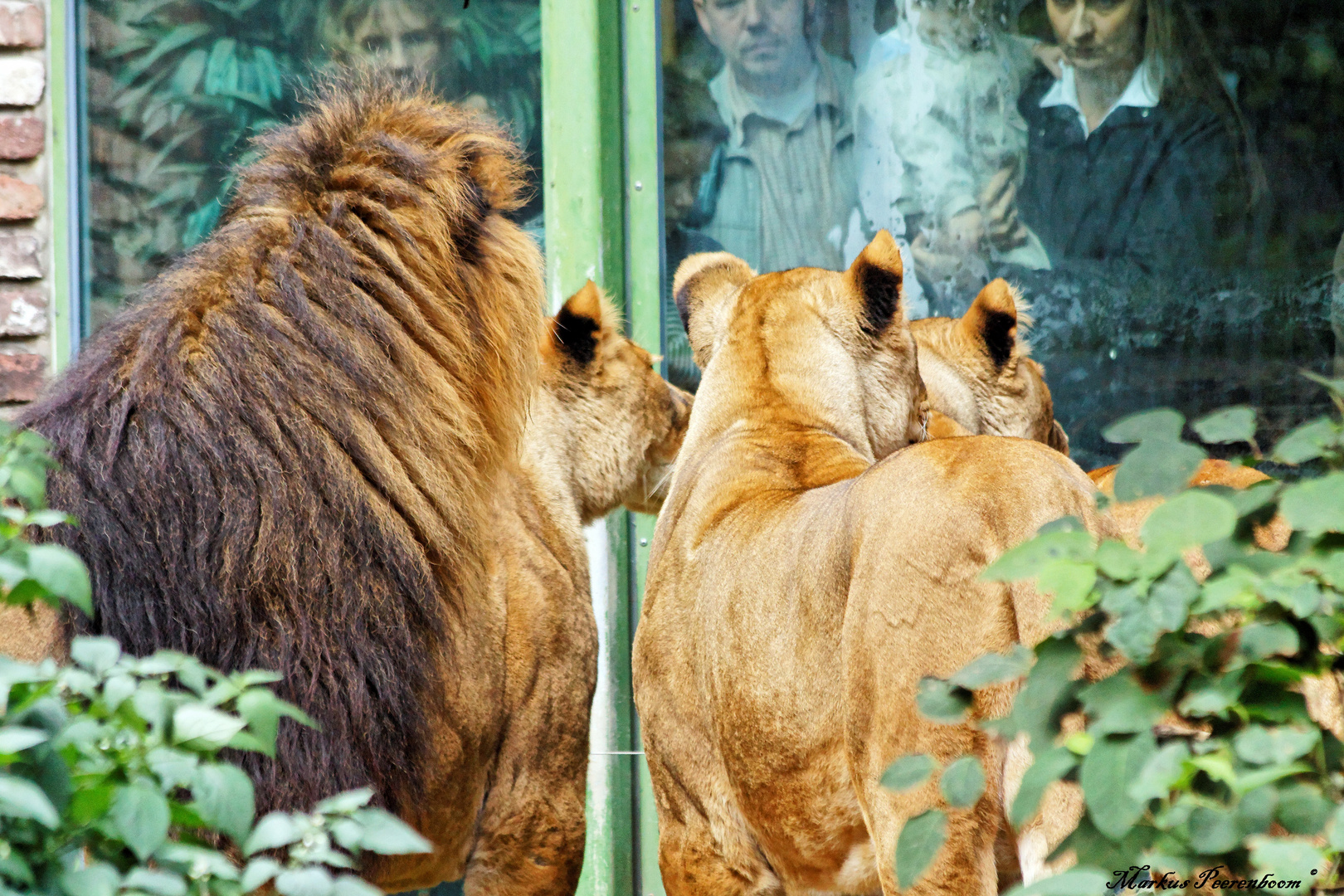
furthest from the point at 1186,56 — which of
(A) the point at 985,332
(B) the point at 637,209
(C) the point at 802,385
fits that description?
(C) the point at 802,385

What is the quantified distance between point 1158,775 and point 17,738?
0.80 meters

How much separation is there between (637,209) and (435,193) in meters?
2.01

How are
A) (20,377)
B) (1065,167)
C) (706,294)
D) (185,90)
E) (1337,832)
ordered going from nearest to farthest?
(1337,832) < (706,294) < (1065,167) < (20,377) < (185,90)

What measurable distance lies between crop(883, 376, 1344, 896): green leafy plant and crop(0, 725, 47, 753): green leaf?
2.18 feet

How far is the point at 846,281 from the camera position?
333cm

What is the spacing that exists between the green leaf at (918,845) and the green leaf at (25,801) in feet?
2.14

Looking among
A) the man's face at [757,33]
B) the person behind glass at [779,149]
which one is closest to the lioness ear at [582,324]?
the person behind glass at [779,149]

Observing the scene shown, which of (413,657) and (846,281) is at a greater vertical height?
(846,281)

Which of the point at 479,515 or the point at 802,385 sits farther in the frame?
the point at 802,385

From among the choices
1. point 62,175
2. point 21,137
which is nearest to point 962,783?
point 62,175

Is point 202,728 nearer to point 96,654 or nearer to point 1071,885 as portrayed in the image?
point 96,654

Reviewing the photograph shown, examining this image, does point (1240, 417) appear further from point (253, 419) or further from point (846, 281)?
point (846, 281)

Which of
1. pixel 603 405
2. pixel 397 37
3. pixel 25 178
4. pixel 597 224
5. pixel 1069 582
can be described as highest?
pixel 397 37

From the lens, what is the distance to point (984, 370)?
414 cm
